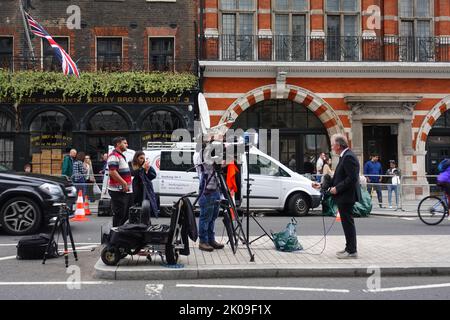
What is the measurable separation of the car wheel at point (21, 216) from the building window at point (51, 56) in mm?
12238

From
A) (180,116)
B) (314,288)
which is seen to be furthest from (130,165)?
(180,116)

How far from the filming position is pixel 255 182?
15.9 m

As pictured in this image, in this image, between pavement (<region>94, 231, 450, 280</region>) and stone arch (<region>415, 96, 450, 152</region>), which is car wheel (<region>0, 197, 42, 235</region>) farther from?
stone arch (<region>415, 96, 450, 152</region>)

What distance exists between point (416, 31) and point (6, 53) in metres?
17.1

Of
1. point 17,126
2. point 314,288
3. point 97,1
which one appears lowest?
point 314,288

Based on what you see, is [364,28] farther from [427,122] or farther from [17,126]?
[17,126]

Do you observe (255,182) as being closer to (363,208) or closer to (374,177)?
(363,208)

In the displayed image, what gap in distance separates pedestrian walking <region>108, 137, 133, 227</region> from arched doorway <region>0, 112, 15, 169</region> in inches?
560

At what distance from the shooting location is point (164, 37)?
2323 centimetres

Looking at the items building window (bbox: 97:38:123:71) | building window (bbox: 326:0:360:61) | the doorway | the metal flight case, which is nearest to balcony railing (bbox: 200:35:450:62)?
building window (bbox: 326:0:360:61)

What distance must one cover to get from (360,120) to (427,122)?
114 inches

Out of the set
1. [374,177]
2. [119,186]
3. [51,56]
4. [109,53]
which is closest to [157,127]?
[109,53]

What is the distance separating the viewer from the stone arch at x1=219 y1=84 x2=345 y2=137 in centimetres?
2266

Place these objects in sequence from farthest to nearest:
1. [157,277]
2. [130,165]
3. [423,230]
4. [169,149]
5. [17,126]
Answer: [17,126] < [169,149] < [423,230] < [130,165] < [157,277]
